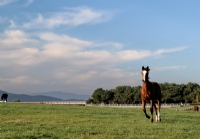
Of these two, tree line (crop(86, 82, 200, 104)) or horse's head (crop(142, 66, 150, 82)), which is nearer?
horse's head (crop(142, 66, 150, 82))

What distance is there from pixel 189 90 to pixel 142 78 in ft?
387

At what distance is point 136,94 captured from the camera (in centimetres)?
13238

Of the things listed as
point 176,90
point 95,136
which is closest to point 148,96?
point 95,136

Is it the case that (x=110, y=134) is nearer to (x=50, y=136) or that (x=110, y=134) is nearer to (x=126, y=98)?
(x=50, y=136)

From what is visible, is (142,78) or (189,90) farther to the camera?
(189,90)

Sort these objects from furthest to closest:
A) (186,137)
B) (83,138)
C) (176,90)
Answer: (176,90) < (186,137) < (83,138)

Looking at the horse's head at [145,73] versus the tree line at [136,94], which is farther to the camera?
the tree line at [136,94]

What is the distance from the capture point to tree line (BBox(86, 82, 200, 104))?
124 metres

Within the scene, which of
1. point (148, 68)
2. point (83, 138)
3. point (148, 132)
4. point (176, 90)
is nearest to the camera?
point (83, 138)

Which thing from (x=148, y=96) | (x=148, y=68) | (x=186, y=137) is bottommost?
(x=186, y=137)

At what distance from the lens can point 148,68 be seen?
18547 mm

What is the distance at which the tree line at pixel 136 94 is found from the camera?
12444 cm

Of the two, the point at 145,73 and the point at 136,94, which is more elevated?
the point at 136,94

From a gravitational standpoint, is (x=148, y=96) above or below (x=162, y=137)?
above
